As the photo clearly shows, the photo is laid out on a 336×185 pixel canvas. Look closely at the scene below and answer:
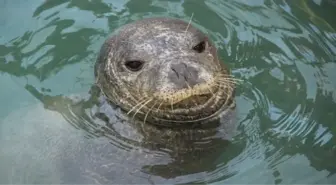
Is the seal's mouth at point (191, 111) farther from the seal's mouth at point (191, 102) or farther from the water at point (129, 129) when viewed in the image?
the water at point (129, 129)

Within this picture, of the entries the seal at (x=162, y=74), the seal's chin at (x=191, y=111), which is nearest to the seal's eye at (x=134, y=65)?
the seal at (x=162, y=74)

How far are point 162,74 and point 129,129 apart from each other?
2.23 feet

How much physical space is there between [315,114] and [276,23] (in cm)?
166

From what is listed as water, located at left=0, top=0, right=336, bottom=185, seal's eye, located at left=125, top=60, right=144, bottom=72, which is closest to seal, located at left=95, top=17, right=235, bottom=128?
seal's eye, located at left=125, top=60, right=144, bottom=72

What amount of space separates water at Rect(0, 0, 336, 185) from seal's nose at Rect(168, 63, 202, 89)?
72cm

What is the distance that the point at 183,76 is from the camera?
183 inches

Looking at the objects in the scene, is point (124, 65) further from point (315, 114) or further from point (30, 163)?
point (315, 114)

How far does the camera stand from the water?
5.10 metres

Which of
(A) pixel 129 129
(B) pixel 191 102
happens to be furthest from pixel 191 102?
(A) pixel 129 129

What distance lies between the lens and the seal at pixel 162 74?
15.9ft

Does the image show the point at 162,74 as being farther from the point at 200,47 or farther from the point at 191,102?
the point at 200,47

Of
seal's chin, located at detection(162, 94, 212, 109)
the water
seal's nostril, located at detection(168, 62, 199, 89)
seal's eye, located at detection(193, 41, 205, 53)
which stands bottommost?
the water

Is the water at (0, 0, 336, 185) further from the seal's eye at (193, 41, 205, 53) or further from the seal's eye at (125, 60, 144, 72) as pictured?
the seal's eye at (193, 41, 205, 53)

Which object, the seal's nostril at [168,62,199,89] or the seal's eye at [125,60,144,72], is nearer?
the seal's nostril at [168,62,199,89]
